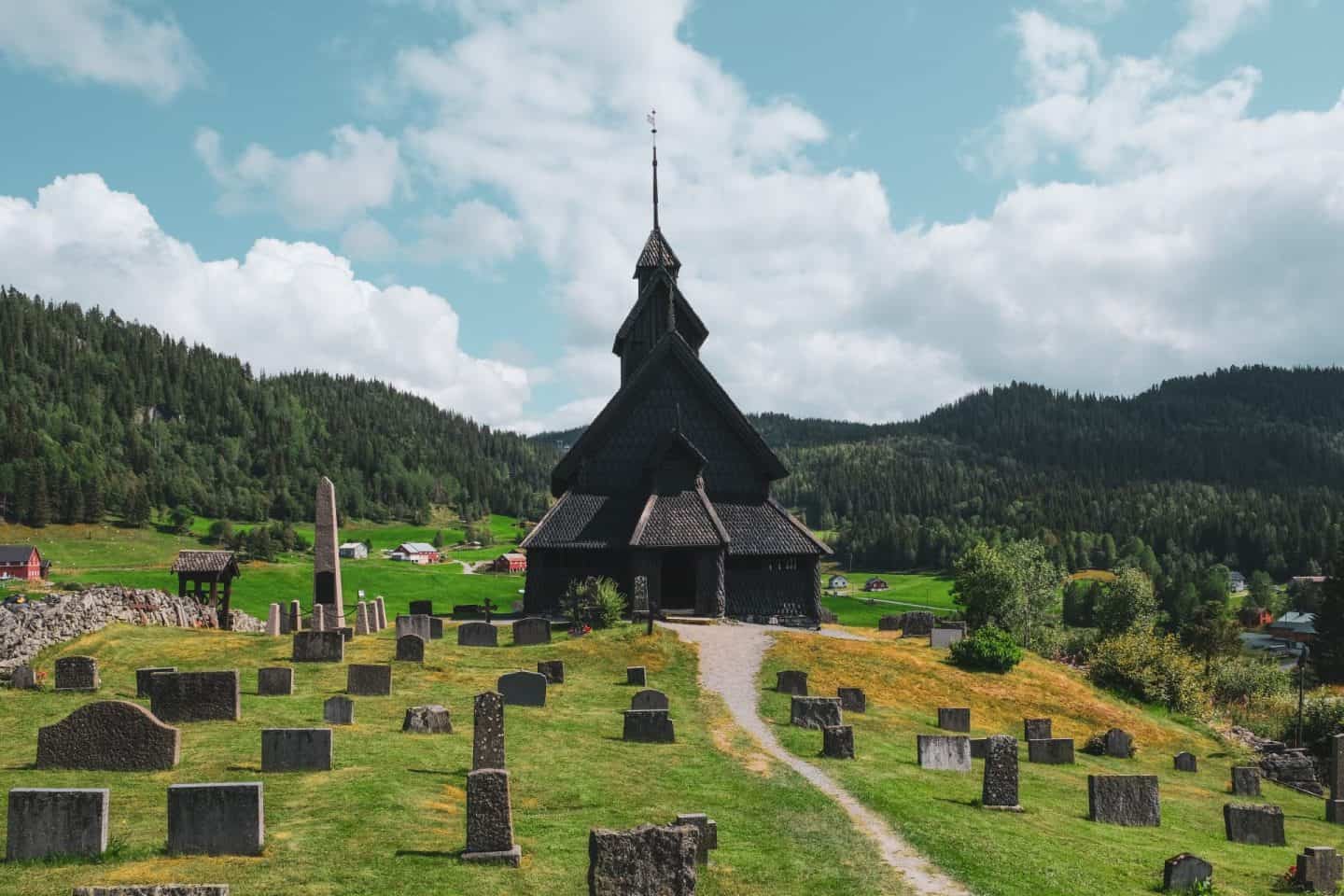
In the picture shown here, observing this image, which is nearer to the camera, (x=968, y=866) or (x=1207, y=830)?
(x=968, y=866)

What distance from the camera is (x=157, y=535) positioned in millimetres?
156125

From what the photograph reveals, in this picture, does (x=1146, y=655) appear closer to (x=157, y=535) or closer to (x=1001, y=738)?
(x=1001, y=738)

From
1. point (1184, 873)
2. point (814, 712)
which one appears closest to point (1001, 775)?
point (1184, 873)

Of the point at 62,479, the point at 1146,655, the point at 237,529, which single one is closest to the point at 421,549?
the point at 237,529

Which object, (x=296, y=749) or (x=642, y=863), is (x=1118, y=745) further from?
(x=642, y=863)

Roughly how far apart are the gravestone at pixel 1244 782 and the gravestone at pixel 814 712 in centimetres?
1292

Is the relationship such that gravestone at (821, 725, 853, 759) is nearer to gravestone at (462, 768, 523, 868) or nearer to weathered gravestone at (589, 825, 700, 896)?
gravestone at (462, 768, 523, 868)

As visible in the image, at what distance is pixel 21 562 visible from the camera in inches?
4203

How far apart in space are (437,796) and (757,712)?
14.5m

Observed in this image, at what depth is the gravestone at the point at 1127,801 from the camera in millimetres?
21609

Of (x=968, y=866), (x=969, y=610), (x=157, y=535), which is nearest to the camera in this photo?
(x=968, y=866)

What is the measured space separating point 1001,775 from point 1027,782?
505 cm

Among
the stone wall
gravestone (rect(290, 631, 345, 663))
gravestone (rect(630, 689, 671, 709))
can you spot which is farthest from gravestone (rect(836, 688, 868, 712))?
the stone wall

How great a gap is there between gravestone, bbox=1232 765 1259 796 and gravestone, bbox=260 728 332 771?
2655 centimetres
